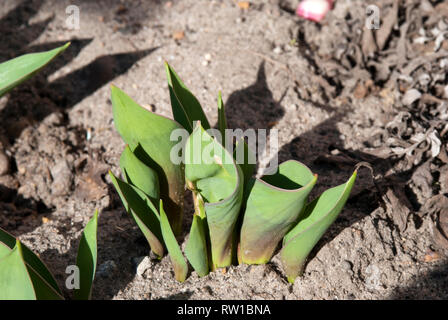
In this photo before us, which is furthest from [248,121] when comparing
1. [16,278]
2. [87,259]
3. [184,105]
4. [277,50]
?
[16,278]

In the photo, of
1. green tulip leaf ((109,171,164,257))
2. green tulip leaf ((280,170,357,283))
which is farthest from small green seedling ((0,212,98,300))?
green tulip leaf ((280,170,357,283))

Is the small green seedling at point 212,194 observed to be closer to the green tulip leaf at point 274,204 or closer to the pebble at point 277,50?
the green tulip leaf at point 274,204

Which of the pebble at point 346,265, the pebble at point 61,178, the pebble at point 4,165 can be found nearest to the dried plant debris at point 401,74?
the pebble at point 346,265

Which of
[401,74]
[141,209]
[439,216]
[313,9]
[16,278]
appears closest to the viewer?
[16,278]

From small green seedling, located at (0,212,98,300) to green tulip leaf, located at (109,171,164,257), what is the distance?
0.12 meters

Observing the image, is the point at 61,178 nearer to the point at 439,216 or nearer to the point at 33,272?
the point at 33,272

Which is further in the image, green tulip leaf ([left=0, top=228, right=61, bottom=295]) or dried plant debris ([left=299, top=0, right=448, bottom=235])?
dried plant debris ([left=299, top=0, right=448, bottom=235])

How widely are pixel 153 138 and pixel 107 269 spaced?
0.50 metres

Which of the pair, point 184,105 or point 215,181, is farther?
point 184,105

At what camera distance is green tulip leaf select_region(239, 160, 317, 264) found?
1.20 meters

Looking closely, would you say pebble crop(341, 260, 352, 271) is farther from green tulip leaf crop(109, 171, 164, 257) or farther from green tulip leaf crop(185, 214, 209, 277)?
green tulip leaf crop(109, 171, 164, 257)

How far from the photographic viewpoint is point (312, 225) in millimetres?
1266
